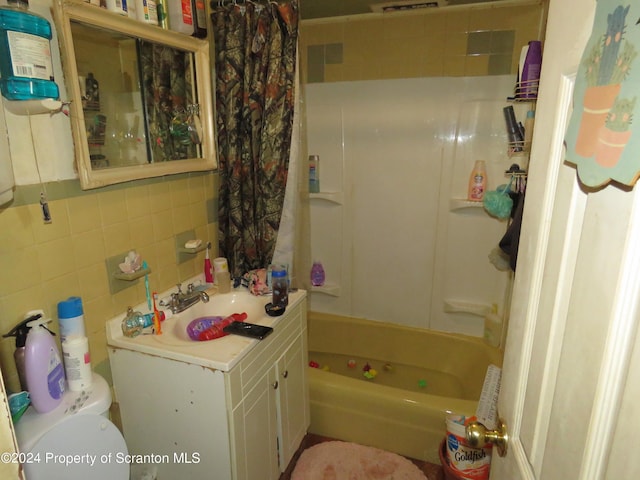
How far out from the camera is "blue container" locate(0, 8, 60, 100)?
3.17ft

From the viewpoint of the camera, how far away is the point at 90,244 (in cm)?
131

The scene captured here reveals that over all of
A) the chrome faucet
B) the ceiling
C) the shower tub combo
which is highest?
the ceiling

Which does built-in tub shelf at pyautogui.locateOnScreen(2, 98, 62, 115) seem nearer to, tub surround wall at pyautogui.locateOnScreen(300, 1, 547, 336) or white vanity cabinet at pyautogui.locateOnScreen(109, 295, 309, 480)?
white vanity cabinet at pyautogui.locateOnScreen(109, 295, 309, 480)

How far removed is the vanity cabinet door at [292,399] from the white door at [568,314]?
957mm

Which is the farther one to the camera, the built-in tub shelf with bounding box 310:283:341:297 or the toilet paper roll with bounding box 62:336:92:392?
the built-in tub shelf with bounding box 310:283:341:297

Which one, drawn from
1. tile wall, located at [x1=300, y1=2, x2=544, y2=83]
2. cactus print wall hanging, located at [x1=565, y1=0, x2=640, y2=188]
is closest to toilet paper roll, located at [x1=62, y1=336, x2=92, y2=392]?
cactus print wall hanging, located at [x1=565, y1=0, x2=640, y2=188]

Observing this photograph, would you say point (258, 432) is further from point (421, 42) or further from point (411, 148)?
point (421, 42)

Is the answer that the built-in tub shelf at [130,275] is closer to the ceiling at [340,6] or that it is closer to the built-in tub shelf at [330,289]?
the built-in tub shelf at [330,289]

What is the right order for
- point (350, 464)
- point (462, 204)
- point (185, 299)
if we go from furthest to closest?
point (462, 204) → point (350, 464) → point (185, 299)

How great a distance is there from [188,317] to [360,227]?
1.32m

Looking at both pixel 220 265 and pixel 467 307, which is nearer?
pixel 220 265

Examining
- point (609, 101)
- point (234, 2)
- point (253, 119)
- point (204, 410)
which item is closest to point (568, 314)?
point (609, 101)

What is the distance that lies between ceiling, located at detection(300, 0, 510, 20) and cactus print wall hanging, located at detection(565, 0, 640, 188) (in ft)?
5.71

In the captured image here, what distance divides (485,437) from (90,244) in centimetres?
127
